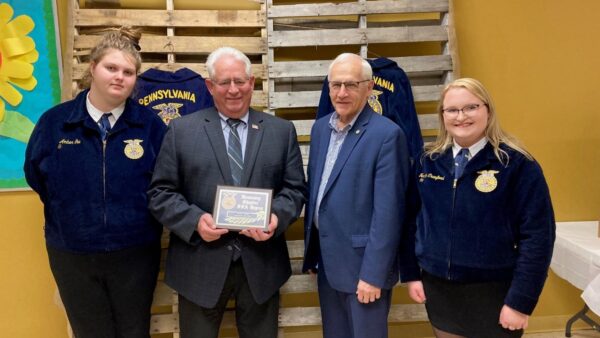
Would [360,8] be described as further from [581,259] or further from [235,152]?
[581,259]

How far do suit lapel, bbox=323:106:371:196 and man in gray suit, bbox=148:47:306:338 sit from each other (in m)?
0.21

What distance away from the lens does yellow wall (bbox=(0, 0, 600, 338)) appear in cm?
303

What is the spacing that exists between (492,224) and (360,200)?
518 millimetres

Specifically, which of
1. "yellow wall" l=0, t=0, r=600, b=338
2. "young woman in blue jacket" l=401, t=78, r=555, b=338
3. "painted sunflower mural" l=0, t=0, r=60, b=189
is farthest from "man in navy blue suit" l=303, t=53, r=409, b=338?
"painted sunflower mural" l=0, t=0, r=60, b=189

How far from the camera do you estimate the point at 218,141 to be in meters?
1.99

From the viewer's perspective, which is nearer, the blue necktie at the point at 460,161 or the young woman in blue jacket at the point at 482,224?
the young woman in blue jacket at the point at 482,224

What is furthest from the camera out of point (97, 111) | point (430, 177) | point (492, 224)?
point (97, 111)

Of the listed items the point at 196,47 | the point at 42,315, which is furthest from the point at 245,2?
the point at 42,315

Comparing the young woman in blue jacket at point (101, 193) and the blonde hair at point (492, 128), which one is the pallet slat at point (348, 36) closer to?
the young woman in blue jacket at point (101, 193)

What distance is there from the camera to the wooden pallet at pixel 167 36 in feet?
9.15

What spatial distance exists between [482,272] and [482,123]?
57 centimetres

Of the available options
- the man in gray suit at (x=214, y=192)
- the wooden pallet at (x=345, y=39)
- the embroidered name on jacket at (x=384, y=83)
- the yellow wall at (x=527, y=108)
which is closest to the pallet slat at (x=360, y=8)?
the wooden pallet at (x=345, y=39)

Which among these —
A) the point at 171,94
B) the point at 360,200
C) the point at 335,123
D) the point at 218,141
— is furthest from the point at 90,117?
the point at 360,200

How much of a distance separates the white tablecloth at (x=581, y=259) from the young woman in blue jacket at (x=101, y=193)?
93.4 inches
